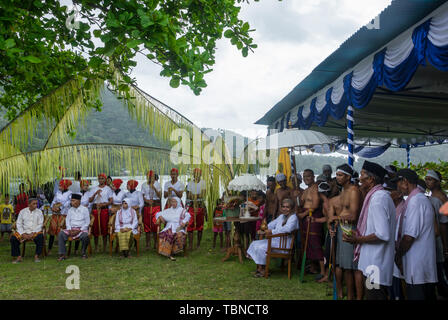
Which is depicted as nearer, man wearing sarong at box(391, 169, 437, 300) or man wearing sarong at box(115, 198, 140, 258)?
man wearing sarong at box(391, 169, 437, 300)

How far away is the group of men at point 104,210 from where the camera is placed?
7272 millimetres

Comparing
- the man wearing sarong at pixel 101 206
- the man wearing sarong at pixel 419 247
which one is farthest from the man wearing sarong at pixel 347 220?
the man wearing sarong at pixel 101 206

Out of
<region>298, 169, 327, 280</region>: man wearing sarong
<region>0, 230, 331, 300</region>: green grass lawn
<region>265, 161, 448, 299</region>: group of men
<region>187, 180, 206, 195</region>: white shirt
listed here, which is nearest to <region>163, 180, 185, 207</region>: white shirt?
<region>187, 180, 206, 195</region>: white shirt

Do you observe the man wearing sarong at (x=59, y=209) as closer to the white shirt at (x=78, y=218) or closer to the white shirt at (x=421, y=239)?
the white shirt at (x=78, y=218)

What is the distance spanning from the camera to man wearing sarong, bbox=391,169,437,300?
3.44 m

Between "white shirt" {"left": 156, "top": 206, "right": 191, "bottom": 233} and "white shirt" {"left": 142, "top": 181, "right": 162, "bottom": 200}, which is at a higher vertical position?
"white shirt" {"left": 142, "top": 181, "right": 162, "bottom": 200}

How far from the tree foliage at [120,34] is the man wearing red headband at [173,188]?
2555 mm

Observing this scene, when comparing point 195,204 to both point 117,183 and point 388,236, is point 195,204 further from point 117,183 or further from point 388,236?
point 388,236

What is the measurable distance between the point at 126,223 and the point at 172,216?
3.34 feet

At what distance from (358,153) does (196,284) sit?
16.0 m

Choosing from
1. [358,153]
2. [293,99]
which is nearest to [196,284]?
[293,99]

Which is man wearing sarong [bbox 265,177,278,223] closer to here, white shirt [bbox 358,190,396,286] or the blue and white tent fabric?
the blue and white tent fabric

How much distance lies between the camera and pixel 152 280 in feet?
18.5

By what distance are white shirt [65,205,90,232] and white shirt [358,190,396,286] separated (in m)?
5.96
